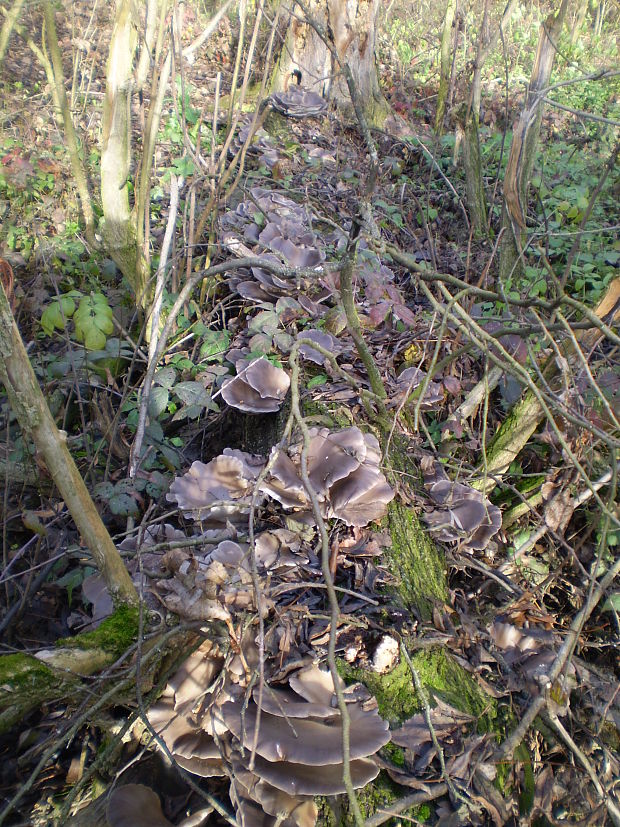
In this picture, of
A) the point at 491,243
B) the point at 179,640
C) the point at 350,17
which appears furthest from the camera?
the point at 350,17

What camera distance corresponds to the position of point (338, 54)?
721 cm

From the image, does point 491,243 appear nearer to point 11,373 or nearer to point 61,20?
point 11,373

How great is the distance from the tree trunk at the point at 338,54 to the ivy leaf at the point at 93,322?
5302mm

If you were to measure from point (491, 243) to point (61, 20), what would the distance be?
354 inches

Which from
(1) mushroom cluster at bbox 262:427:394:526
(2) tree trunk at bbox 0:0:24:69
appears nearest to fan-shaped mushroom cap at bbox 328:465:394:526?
(1) mushroom cluster at bbox 262:427:394:526

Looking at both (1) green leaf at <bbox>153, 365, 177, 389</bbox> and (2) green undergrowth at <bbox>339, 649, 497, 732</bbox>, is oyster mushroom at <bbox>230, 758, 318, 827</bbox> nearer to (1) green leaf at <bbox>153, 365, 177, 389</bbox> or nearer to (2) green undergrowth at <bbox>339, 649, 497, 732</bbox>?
(2) green undergrowth at <bbox>339, 649, 497, 732</bbox>

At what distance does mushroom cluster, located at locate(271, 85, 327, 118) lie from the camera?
678 cm

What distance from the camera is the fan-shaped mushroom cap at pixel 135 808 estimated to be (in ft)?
5.50

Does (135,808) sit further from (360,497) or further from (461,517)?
(461,517)

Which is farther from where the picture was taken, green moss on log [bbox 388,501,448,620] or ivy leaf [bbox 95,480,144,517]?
ivy leaf [bbox 95,480,144,517]

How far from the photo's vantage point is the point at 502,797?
1771 mm

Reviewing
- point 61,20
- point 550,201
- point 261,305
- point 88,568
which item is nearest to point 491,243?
point 550,201

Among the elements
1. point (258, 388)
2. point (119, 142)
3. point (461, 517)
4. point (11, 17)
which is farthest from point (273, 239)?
point (461, 517)

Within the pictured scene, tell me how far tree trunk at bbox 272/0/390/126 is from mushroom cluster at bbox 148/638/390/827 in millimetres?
7344
